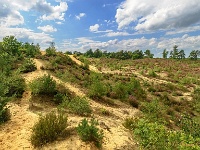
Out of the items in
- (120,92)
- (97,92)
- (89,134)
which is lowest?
(120,92)

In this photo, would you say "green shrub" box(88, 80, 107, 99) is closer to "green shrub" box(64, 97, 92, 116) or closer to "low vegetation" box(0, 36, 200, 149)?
"low vegetation" box(0, 36, 200, 149)

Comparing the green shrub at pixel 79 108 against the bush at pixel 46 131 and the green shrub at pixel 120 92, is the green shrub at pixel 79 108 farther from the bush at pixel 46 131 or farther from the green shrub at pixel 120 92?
the green shrub at pixel 120 92

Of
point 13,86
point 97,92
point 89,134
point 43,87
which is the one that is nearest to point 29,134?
point 89,134

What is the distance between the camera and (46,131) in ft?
22.6

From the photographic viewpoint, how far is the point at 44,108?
416 inches

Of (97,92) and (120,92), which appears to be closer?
(97,92)

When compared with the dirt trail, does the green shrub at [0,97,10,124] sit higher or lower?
higher

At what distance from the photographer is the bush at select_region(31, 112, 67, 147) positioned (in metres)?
6.83

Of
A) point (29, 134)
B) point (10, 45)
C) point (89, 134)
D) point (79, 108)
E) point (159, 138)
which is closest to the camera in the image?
point (159, 138)

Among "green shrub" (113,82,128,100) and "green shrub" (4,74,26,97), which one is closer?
"green shrub" (4,74,26,97)

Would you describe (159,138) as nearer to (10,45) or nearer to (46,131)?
(46,131)

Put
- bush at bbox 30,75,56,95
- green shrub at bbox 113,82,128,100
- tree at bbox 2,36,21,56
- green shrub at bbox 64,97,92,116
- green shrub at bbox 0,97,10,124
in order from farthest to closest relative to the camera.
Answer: tree at bbox 2,36,21,56 < green shrub at bbox 113,82,128,100 < bush at bbox 30,75,56,95 < green shrub at bbox 64,97,92,116 < green shrub at bbox 0,97,10,124

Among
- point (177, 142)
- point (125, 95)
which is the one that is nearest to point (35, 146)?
point (177, 142)

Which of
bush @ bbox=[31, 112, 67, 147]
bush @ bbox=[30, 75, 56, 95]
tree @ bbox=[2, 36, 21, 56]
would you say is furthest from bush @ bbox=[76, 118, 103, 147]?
tree @ bbox=[2, 36, 21, 56]
